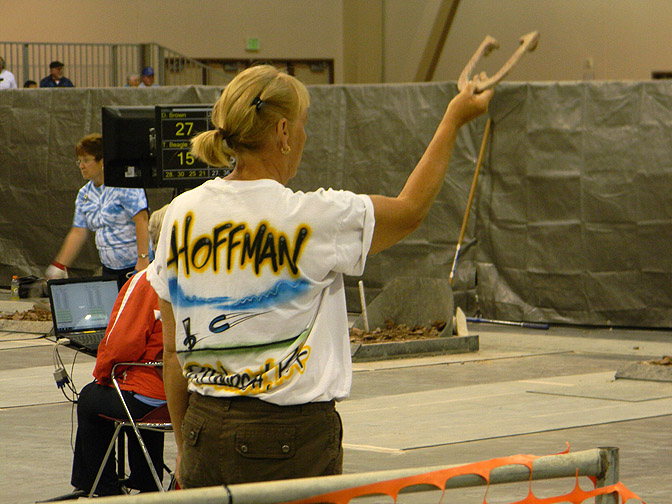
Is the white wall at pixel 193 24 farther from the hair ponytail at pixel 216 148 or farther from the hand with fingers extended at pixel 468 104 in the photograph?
the hand with fingers extended at pixel 468 104

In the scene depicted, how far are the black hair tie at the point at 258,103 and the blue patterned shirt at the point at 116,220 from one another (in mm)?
7227

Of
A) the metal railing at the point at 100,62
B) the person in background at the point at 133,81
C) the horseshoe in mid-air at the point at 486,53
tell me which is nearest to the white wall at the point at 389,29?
the metal railing at the point at 100,62

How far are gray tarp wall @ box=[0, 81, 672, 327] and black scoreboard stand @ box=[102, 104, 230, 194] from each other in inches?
151

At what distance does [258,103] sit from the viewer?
287cm

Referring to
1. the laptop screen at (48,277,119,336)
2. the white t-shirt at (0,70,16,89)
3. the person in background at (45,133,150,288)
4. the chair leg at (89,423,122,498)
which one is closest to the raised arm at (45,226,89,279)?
the person in background at (45,133,150,288)

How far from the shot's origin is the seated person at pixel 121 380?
5594 mm

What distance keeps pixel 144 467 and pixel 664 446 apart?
329cm

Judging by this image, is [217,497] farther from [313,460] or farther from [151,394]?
[151,394]

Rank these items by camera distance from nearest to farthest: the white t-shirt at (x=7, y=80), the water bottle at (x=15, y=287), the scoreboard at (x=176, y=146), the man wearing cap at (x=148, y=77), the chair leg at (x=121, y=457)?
the chair leg at (x=121, y=457)
the scoreboard at (x=176, y=146)
the water bottle at (x=15, y=287)
the white t-shirt at (x=7, y=80)
the man wearing cap at (x=148, y=77)

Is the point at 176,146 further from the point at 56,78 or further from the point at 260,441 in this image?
the point at 56,78

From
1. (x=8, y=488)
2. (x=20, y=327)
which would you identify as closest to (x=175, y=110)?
(x=8, y=488)

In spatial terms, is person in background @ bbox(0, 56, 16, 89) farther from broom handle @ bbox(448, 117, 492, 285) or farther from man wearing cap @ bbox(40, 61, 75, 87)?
broom handle @ bbox(448, 117, 492, 285)

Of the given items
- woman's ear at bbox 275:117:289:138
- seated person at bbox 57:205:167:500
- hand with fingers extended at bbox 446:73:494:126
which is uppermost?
hand with fingers extended at bbox 446:73:494:126

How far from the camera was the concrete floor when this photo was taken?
22.3ft
